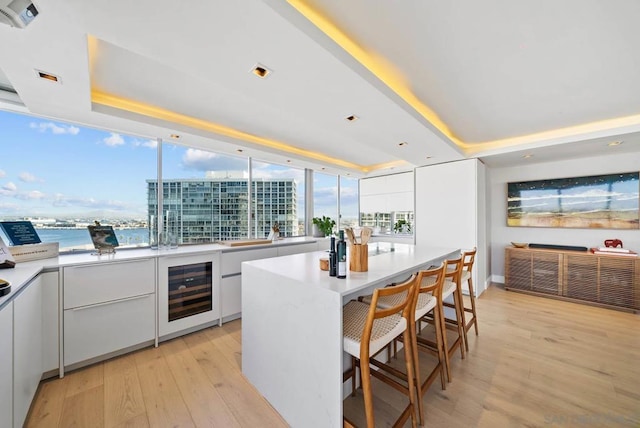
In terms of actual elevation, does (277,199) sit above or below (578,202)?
above

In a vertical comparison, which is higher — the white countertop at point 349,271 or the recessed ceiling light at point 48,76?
the recessed ceiling light at point 48,76

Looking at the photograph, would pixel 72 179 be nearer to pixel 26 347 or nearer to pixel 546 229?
pixel 26 347

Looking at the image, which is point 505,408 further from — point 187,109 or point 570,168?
point 570,168

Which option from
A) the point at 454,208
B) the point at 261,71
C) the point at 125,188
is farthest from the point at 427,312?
the point at 125,188

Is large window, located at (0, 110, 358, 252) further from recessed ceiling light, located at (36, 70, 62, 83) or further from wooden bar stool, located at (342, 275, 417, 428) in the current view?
wooden bar stool, located at (342, 275, 417, 428)

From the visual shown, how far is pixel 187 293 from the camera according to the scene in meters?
2.82

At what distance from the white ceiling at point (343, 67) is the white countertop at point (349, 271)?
1.39 metres

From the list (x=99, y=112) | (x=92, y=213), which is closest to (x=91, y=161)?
(x=92, y=213)

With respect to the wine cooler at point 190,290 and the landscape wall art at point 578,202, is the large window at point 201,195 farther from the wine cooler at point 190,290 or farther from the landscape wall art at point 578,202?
the landscape wall art at point 578,202

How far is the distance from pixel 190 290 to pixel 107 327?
75 cm

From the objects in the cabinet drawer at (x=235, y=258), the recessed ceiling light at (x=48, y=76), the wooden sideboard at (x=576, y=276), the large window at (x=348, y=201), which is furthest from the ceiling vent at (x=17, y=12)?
the wooden sideboard at (x=576, y=276)

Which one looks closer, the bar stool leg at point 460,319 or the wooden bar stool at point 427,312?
the wooden bar stool at point 427,312

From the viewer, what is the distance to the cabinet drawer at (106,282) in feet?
6.88

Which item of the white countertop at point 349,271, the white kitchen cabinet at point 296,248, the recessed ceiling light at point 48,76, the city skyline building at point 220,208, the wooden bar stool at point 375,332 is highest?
the recessed ceiling light at point 48,76
